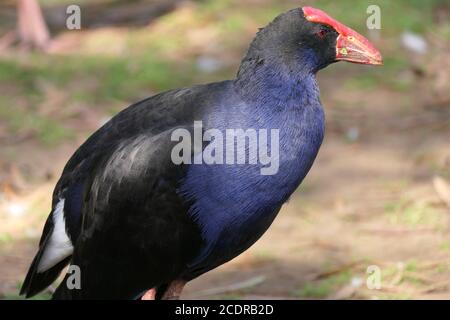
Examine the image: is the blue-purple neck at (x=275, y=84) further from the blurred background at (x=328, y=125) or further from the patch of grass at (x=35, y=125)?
the patch of grass at (x=35, y=125)

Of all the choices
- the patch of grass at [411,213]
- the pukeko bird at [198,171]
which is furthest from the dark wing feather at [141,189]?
the patch of grass at [411,213]

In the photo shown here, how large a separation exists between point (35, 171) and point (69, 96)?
40.1 inches

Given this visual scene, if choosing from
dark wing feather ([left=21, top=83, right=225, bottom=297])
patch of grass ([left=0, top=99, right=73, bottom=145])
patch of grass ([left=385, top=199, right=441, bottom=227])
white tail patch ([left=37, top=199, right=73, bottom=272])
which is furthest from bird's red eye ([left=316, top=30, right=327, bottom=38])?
patch of grass ([left=0, top=99, right=73, bottom=145])

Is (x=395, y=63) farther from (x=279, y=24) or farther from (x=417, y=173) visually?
(x=279, y=24)

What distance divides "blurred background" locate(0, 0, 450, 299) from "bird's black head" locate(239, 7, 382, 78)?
1.17m

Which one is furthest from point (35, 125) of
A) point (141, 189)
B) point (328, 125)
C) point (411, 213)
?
point (141, 189)

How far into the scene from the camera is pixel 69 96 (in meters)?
6.99

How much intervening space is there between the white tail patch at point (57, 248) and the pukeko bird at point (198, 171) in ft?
0.20

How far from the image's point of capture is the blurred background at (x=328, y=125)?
5.06 metres

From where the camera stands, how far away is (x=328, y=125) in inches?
264

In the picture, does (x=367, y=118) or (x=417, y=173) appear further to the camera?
(x=367, y=118)

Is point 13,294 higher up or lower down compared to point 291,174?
lower down

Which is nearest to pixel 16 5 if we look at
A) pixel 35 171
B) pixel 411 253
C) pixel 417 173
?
pixel 35 171
